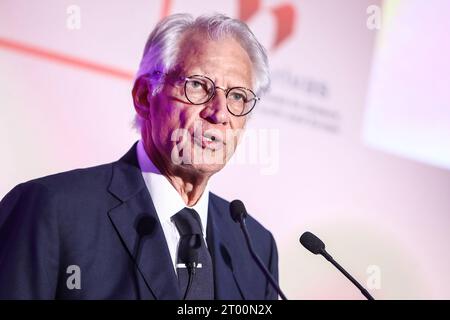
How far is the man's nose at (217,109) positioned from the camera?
213 cm

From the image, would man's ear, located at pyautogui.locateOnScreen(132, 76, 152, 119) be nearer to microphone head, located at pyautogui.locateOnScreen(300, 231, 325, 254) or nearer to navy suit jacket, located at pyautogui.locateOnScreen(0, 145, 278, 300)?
navy suit jacket, located at pyautogui.locateOnScreen(0, 145, 278, 300)

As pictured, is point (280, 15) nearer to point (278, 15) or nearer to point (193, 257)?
point (278, 15)

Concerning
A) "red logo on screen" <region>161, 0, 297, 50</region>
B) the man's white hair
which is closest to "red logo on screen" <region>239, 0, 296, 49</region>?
"red logo on screen" <region>161, 0, 297, 50</region>

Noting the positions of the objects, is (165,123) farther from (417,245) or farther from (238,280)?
(417,245)

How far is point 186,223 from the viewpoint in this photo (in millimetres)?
2127

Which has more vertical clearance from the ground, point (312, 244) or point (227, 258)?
point (312, 244)

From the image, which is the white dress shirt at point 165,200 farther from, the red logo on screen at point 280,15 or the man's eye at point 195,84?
the red logo on screen at point 280,15

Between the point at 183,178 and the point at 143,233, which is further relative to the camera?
the point at 183,178

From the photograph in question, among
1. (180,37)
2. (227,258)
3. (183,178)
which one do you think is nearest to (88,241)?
(183,178)

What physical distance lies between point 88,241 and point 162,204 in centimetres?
31

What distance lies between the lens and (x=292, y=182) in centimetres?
277

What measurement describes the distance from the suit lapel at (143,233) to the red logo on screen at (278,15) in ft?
3.06

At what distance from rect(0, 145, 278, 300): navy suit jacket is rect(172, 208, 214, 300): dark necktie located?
5cm

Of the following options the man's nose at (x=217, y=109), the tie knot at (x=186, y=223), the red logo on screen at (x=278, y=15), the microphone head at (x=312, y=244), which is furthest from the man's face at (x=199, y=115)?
the red logo on screen at (x=278, y=15)
